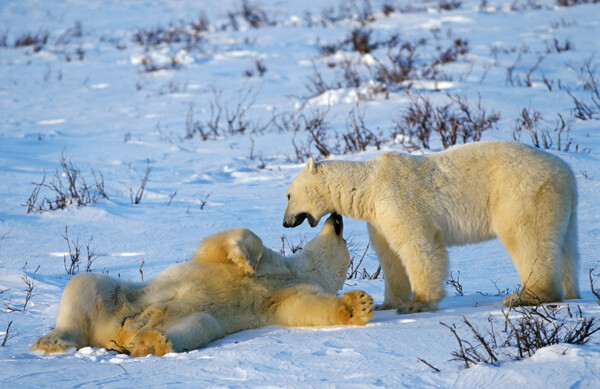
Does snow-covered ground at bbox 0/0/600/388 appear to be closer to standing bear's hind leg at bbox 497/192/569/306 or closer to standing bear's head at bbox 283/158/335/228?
standing bear's hind leg at bbox 497/192/569/306

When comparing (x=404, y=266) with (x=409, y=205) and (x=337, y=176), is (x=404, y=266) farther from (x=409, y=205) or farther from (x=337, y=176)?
(x=337, y=176)

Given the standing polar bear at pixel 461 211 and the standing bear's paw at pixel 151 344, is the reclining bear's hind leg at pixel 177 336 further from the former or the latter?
the standing polar bear at pixel 461 211

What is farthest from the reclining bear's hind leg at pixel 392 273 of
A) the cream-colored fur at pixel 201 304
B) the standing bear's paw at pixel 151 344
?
the standing bear's paw at pixel 151 344

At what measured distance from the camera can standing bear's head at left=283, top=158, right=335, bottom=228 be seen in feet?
15.2

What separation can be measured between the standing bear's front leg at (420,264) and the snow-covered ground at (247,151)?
179 millimetres

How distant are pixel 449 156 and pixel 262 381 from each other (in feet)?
7.43

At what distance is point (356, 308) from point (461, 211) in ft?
3.57

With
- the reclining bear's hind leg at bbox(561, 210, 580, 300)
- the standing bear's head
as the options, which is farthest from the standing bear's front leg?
the reclining bear's hind leg at bbox(561, 210, 580, 300)

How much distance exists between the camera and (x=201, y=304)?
11.9 feet

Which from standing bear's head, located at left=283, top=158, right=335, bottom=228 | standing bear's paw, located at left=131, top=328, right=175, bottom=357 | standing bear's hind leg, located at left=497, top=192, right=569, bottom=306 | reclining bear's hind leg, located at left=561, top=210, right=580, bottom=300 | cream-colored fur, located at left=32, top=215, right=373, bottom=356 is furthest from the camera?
standing bear's head, located at left=283, top=158, right=335, bottom=228

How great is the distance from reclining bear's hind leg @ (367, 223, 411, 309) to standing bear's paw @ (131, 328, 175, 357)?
1658 mm

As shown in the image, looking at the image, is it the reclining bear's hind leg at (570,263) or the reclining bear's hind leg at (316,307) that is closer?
the reclining bear's hind leg at (316,307)

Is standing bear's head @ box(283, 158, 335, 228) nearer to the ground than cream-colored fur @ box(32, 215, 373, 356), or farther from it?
farther from it

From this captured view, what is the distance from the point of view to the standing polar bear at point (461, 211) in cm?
393
